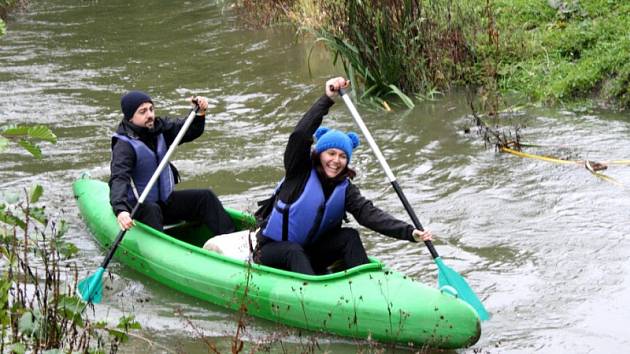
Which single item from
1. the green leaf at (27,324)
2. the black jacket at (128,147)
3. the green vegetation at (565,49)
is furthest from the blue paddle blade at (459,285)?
the green vegetation at (565,49)

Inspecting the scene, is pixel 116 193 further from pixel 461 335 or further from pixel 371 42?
pixel 371 42

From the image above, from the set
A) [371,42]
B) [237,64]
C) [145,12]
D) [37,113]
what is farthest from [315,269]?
[145,12]

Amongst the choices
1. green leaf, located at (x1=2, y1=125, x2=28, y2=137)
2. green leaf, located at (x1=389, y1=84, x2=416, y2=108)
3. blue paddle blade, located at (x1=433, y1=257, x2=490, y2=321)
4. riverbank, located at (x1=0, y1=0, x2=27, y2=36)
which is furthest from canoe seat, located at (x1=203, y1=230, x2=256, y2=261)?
riverbank, located at (x1=0, y1=0, x2=27, y2=36)

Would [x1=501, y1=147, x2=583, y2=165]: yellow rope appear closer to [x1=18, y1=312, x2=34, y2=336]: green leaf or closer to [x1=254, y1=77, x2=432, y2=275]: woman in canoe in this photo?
[x1=254, y1=77, x2=432, y2=275]: woman in canoe

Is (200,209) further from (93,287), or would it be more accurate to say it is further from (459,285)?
(459,285)

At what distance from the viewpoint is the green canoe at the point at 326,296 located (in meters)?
4.84

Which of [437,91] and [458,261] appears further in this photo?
[437,91]

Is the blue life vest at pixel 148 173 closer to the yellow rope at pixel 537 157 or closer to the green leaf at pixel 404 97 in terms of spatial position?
the yellow rope at pixel 537 157

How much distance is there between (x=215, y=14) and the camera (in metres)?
15.2

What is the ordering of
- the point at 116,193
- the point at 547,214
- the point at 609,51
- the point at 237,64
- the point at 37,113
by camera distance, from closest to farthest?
the point at 116,193 → the point at 547,214 → the point at 609,51 → the point at 37,113 → the point at 237,64

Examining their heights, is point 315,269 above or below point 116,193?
below

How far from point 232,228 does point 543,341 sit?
2.27 meters

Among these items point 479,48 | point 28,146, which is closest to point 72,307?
point 28,146

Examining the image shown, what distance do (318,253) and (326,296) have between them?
21.4 inches
